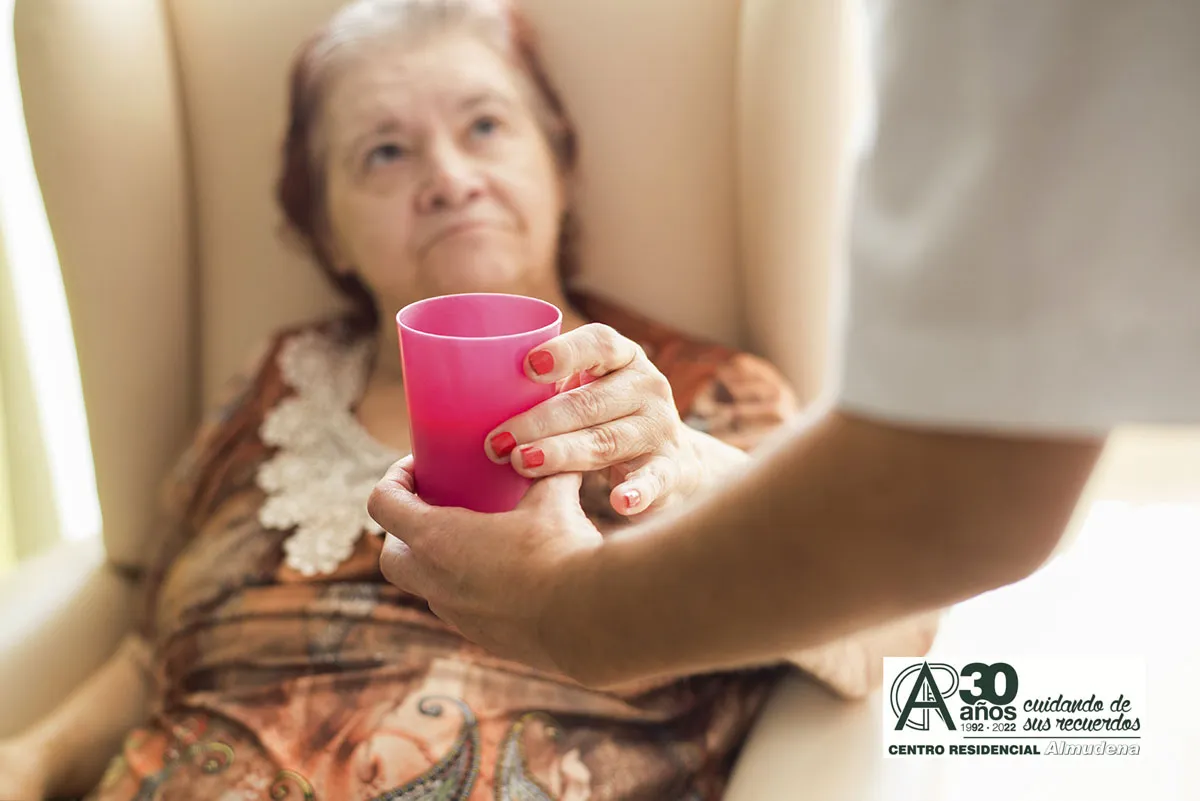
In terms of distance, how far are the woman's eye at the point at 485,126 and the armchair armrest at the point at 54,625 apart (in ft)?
2.27

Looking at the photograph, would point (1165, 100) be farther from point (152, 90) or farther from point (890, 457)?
point (152, 90)

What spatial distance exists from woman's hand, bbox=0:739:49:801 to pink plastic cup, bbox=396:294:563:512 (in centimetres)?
66

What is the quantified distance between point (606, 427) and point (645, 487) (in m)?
0.04

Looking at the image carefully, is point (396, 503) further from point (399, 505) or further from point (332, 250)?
point (332, 250)

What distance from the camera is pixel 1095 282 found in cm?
30

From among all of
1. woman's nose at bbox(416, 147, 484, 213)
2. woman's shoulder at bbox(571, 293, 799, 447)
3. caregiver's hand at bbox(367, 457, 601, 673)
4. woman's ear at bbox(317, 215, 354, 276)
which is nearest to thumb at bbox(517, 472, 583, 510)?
caregiver's hand at bbox(367, 457, 601, 673)

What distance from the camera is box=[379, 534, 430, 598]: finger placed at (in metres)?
0.55

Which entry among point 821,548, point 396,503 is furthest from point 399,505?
point 821,548

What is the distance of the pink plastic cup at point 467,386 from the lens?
495 mm

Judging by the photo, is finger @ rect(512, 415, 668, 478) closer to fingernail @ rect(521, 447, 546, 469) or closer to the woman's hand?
fingernail @ rect(521, 447, 546, 469)

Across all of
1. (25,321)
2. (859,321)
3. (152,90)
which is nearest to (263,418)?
(152,90)

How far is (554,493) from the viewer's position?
20.1 inches

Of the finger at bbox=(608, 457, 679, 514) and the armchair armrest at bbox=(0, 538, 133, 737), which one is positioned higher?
the finger at bbox=(608, 457, 679, 514)

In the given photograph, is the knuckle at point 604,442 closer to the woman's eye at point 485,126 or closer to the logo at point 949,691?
the logo at point 949,691
